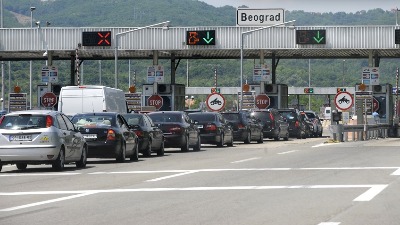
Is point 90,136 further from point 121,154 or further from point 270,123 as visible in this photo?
point 270,123

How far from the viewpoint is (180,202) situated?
16406mm

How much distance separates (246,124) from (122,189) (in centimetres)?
2844

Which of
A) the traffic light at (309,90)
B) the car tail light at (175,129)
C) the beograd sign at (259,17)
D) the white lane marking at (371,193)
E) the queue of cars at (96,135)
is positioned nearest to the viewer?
the white lane marking at (371,193)

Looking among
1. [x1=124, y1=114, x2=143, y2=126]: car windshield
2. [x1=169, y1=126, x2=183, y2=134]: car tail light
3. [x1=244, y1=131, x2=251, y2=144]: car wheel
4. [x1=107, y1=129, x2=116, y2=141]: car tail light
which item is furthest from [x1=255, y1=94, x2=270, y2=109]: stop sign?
[x1=107, y1=129, x2=116, y2=141]: car tail light

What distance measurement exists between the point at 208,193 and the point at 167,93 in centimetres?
4437

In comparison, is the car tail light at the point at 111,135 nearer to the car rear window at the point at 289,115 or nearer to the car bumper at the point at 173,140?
the car bumper at the point at 173,140

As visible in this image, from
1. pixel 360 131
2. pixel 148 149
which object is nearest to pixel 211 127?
pixel 148 149

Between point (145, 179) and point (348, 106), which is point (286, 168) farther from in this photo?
point (348, 106)

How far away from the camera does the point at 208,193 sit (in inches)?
711

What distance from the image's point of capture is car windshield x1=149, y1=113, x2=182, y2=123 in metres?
37.9

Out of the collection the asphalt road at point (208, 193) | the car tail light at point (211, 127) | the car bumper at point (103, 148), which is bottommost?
the asphalt road at point (208, 193)

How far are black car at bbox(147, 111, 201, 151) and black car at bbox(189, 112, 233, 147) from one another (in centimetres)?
355

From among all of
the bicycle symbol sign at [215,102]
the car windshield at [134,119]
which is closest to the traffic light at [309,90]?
the bicycle symbol sign at [215,102]

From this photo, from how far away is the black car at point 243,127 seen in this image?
47.2m
